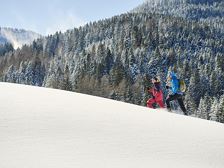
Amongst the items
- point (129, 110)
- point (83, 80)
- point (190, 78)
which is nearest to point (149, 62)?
point (190, 78)

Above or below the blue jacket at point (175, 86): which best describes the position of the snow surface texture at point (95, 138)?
below

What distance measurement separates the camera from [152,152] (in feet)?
22.0

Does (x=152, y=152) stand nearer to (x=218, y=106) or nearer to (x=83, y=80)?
(x=218, y=106)

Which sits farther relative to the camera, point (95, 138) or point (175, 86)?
point (175, 86)

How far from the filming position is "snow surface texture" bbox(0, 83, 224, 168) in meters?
6.00

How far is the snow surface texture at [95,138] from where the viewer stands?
600 cm

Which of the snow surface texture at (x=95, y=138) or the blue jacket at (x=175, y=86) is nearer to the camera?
the snow surface texture at (x=95, y=138)

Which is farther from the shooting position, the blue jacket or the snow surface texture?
the blue jacket

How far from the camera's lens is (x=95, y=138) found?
23.1ft

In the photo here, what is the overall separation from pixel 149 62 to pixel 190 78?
35298 mm

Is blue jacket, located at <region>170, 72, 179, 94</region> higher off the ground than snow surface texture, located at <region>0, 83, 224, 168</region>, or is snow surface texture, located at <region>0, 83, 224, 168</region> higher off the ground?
blue jacket, located at <region>170, 72, 179, 94</region>

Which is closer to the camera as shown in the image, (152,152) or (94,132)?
(152,152)

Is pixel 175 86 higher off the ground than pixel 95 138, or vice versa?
pixel 175 86

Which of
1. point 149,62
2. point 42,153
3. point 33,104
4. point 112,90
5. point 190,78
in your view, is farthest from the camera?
point 149,62
